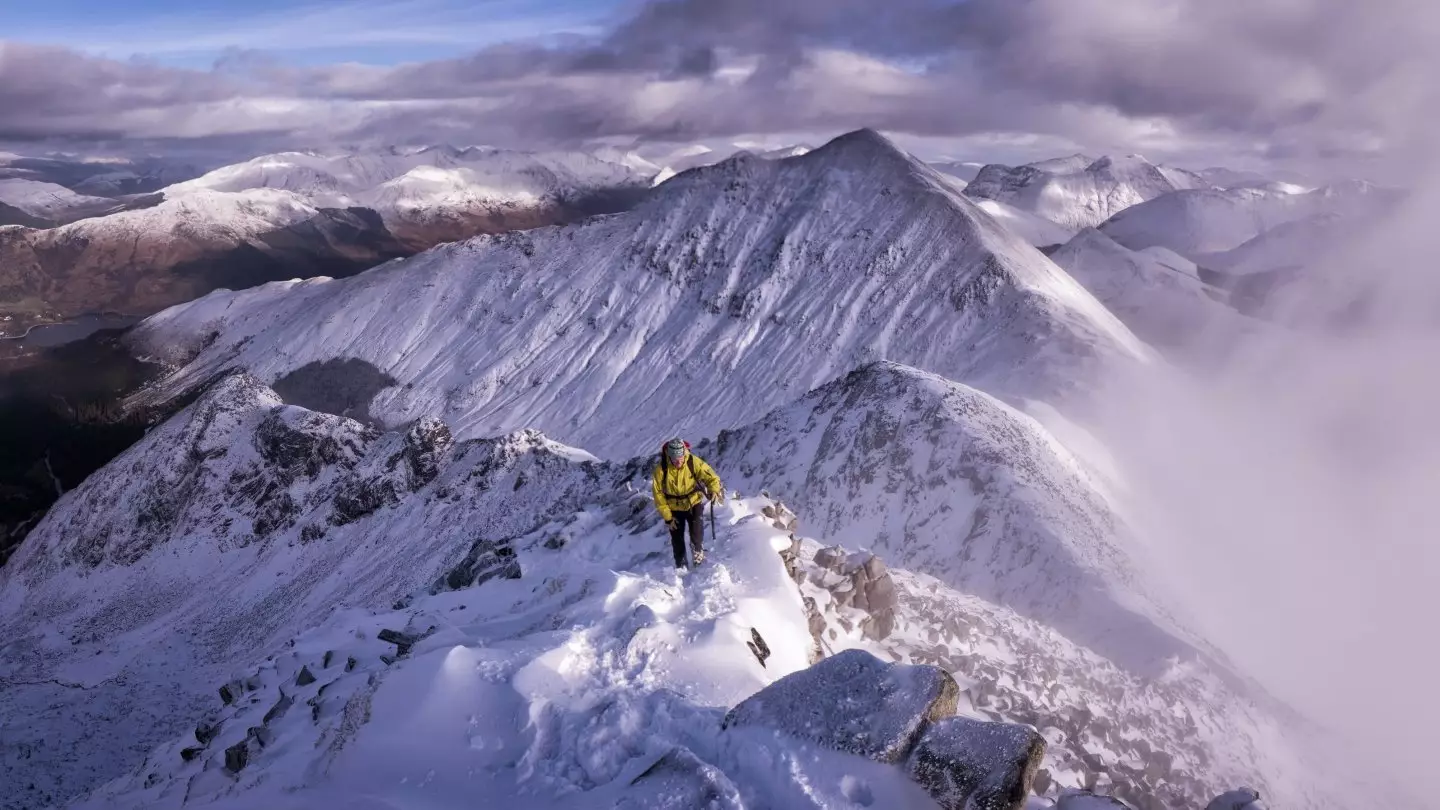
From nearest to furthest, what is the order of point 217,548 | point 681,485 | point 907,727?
point 907,727 < point 681,485 < point 217,548

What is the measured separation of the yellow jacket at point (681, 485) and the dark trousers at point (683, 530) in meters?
0.20

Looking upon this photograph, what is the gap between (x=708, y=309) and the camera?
11556cm

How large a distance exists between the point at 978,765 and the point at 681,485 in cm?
902

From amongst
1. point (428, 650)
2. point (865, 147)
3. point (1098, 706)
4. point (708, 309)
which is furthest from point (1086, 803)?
point (865, 147)

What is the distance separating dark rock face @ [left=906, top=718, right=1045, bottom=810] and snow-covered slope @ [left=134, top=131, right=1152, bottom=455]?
72309mm

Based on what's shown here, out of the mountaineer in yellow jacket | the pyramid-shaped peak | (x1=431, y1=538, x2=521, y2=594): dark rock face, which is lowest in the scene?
(x1=431, y1=538, x2=521, y2=594): dark rock face

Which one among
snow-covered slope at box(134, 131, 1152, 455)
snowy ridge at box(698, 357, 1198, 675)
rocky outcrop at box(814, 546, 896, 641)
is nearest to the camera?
rocky outcrop at box(814, 546, 896, 641)

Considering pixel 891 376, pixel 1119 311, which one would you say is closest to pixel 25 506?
pixel 891 376

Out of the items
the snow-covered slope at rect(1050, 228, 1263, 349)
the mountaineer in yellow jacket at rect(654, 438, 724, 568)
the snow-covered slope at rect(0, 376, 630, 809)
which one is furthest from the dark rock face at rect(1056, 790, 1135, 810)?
the snow-covered slope at rect(1050, 228, 1263, 349)

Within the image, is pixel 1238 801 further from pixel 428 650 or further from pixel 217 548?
pixel 217 548

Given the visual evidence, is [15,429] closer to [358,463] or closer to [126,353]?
[126,353]

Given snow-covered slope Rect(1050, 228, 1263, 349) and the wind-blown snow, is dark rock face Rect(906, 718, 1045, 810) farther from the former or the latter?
snow-covered slope Rect(1050, 228, 1263, 349)

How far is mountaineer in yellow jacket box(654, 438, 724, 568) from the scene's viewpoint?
17984mm

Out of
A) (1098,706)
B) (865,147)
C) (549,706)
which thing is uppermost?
(865,147)
